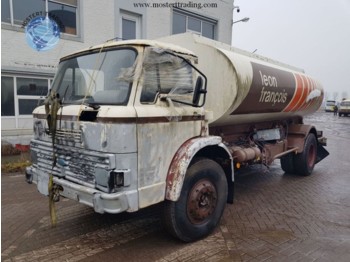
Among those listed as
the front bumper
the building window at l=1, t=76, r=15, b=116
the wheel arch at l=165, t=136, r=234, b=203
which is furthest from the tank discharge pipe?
the building window at l=1, t=76, r=15, b=116

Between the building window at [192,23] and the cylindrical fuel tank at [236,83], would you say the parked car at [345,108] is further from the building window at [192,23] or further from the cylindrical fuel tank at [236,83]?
the cylindrical fuel tank at [236,83]

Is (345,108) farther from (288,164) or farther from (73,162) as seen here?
(73,162)

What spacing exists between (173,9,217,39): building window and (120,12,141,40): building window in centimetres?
191

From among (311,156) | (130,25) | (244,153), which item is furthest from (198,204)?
(130,25)

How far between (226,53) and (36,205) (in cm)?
413

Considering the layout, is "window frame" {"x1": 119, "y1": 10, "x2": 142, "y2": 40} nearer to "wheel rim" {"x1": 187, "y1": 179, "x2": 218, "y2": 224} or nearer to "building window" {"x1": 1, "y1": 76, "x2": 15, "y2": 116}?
"building window" {"x1": 1, "y1": 76, "x2": 15, "y2": 116}

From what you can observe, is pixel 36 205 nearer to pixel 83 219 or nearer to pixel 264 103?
pixel 83 219

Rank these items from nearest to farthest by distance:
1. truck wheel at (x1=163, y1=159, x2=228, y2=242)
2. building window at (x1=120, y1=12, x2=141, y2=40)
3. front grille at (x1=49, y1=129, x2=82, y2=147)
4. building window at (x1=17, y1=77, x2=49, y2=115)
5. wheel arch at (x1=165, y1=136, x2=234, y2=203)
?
front grille at (x1=49, y1=129, x2=82, y2=147), wheel arch at (x1=165, y1=136, x2=234, y2=203), truck wheel at (x1=163, y1=159, x2=228, y2=242), building window at (x1=17, y1=77, x2=49, y2=115), building window at (x1=120, y1=12, x2=141, y2=40)

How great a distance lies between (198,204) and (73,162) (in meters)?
1.70

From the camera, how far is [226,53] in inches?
192

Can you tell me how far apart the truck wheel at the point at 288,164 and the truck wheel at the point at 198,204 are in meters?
4.07

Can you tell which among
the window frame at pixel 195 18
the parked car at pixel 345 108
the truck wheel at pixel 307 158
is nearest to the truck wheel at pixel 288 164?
A: the truck wheel at pixel 307 158

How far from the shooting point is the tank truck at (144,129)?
3.34 m

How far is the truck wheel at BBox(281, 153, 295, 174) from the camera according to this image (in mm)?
8055
